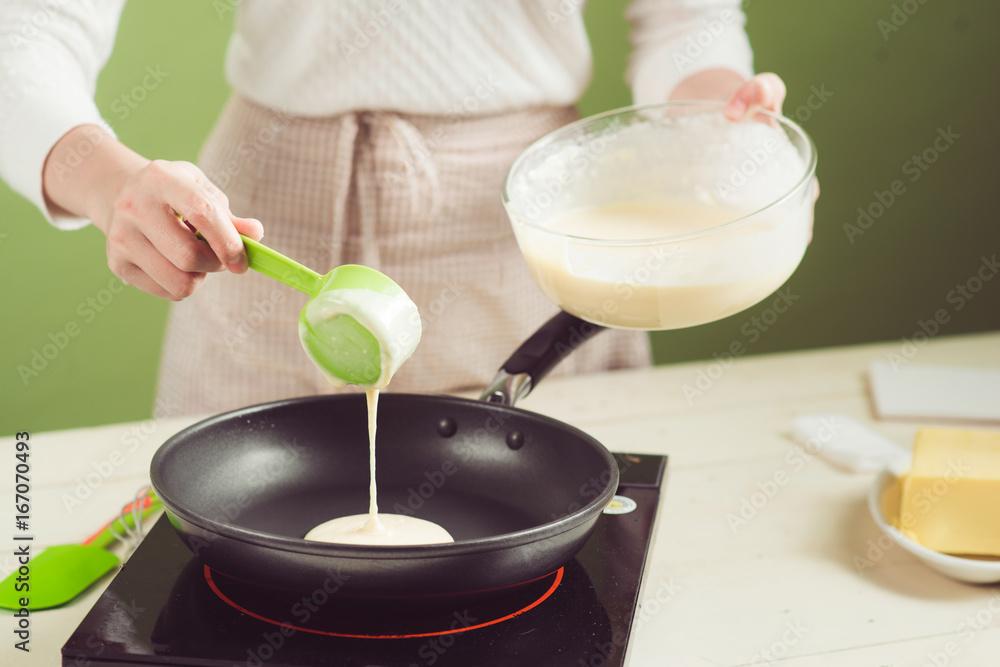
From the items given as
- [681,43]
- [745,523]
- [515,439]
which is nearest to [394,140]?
[681,43]

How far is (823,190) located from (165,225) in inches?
91.9

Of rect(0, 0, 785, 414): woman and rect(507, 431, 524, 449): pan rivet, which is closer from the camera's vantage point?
rect(507, 431, 524, 449): pan rivet

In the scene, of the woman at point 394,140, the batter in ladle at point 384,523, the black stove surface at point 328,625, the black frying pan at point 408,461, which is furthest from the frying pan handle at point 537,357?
the woman at point 394,140

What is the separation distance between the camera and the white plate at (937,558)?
1008mm

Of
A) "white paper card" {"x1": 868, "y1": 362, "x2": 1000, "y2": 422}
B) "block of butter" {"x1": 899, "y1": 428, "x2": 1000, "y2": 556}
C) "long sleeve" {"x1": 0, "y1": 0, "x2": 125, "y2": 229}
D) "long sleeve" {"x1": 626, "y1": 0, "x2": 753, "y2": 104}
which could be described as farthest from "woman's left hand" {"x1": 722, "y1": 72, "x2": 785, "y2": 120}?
"long sleeve" {"x1": 0, "y1": 0, "x2": 125, "y2": 229}

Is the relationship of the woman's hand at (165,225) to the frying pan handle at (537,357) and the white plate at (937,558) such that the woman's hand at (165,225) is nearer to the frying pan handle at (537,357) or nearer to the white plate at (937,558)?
the frying pan handle at (537,357)

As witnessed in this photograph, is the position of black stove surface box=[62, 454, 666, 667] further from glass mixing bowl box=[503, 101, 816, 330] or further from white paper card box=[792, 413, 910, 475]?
white paper card box=[792, 413, 910, 475]

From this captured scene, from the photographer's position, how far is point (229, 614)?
840 millimetres

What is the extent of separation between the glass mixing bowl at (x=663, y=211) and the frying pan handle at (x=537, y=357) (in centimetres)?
8

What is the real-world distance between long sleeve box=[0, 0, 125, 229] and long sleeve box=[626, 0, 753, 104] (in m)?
0.82

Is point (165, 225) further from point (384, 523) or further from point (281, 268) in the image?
point (384, 523)

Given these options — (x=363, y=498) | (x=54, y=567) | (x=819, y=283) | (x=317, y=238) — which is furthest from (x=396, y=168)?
(x=819, y=283)

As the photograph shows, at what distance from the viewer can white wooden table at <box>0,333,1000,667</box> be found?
959mm

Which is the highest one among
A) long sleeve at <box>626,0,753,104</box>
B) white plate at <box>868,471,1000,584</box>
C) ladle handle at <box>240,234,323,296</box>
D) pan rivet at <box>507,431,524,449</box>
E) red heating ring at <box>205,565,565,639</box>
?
ladle handle at <box>240,234,323,296</box>
